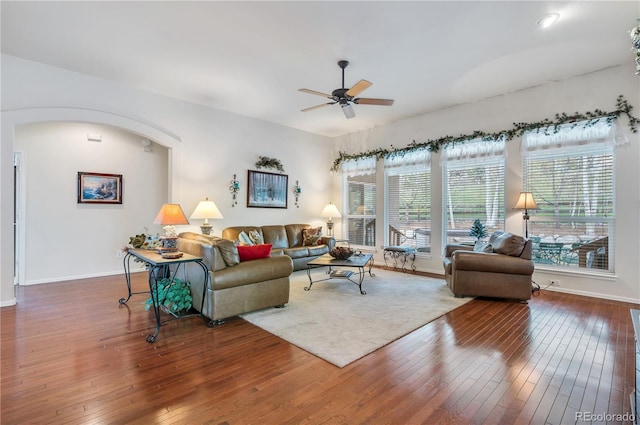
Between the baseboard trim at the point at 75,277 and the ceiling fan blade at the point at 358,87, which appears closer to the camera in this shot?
the ceiling fan blade at the point at 358,87

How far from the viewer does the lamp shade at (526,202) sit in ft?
15.2

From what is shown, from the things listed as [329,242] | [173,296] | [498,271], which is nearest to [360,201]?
[329,242]

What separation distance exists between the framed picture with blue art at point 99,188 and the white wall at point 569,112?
604 cm

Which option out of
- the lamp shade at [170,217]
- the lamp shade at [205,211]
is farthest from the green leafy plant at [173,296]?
the lamp shade at [205,211]

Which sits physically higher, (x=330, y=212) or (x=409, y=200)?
(x=409, y=200)

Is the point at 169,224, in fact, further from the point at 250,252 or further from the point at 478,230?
the point at 478,230

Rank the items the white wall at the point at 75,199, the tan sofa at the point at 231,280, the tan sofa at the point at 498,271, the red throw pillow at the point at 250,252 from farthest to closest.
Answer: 1. the white wall at the point at 75,199
2. the tan sofa at the point at 498,271
3. the red throw pillow at the point at 250,252
4. the tan sofa at the point at 231,280

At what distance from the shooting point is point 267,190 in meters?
6.73

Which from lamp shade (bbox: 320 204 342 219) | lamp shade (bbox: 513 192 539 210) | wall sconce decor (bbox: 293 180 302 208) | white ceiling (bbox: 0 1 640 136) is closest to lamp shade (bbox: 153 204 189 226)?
white ceiling (bbox: 0 1 640 136)

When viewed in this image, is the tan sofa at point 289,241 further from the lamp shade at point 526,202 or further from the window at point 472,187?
the lamp shade at point 526,202

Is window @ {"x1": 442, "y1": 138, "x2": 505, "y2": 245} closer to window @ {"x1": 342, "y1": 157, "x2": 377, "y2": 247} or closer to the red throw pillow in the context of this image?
window @ {"x1": 342, "y1": 157, "x2": 377, "y2": 247}

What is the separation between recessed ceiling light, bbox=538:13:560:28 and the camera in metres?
3.08

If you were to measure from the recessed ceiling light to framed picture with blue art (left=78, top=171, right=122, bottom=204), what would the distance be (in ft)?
21.9

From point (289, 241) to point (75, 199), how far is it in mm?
3922
